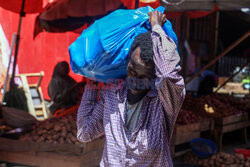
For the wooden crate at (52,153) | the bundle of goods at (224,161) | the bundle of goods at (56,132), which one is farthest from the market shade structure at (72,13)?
the bundle of goods at (224,161)

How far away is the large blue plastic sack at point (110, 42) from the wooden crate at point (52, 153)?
6.08 ft

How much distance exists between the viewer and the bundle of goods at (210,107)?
15.7 feet

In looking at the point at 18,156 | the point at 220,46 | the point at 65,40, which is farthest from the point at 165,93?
the point at 220,46

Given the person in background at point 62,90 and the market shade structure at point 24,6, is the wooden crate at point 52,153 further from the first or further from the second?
the market shade structure at point 24,6

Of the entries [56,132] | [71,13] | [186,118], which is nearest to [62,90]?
[71,13]

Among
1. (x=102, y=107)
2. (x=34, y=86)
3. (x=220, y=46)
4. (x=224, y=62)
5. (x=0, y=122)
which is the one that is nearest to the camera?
(x=102, y=107)

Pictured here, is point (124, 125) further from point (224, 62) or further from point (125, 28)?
point (224, 62)

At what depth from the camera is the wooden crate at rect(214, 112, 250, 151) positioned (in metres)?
4.70

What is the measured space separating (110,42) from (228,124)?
13.7 feet

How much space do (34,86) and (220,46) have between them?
840 cm

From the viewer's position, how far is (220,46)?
1159cm

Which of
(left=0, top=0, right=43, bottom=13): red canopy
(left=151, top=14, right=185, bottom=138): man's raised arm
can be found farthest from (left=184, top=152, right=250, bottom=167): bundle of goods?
(left=0, top=0, right=43, bottom=13): red canopy

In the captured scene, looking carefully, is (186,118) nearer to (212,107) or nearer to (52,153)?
(212,107)

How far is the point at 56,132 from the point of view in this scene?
338 centimetres
